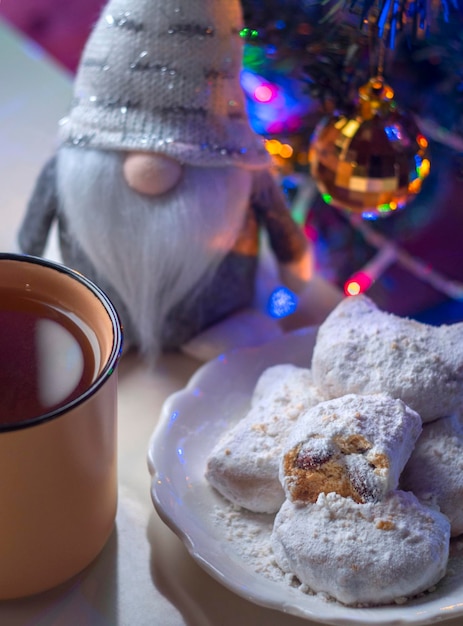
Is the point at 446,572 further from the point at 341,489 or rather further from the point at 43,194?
the point at 43,194

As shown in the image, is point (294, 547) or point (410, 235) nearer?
point (294, 547)

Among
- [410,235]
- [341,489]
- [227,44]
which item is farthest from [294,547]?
[410,235]

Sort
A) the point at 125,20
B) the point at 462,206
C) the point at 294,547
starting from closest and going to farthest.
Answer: the point at 294,547 < the point at 125,20 < the point at 462,206

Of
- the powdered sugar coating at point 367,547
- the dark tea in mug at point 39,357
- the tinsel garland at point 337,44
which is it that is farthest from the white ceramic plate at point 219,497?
the tinsel garland at point 337,44

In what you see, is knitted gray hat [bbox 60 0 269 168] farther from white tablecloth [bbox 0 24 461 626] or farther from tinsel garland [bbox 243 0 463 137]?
white tablecloth [bbox 0 24 461 626]

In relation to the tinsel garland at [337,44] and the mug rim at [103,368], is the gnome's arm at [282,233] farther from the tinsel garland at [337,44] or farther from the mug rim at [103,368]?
the mug rim at [103,368]

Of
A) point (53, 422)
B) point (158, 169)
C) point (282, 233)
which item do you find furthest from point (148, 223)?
point (53, 422)

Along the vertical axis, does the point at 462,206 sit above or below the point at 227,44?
below
